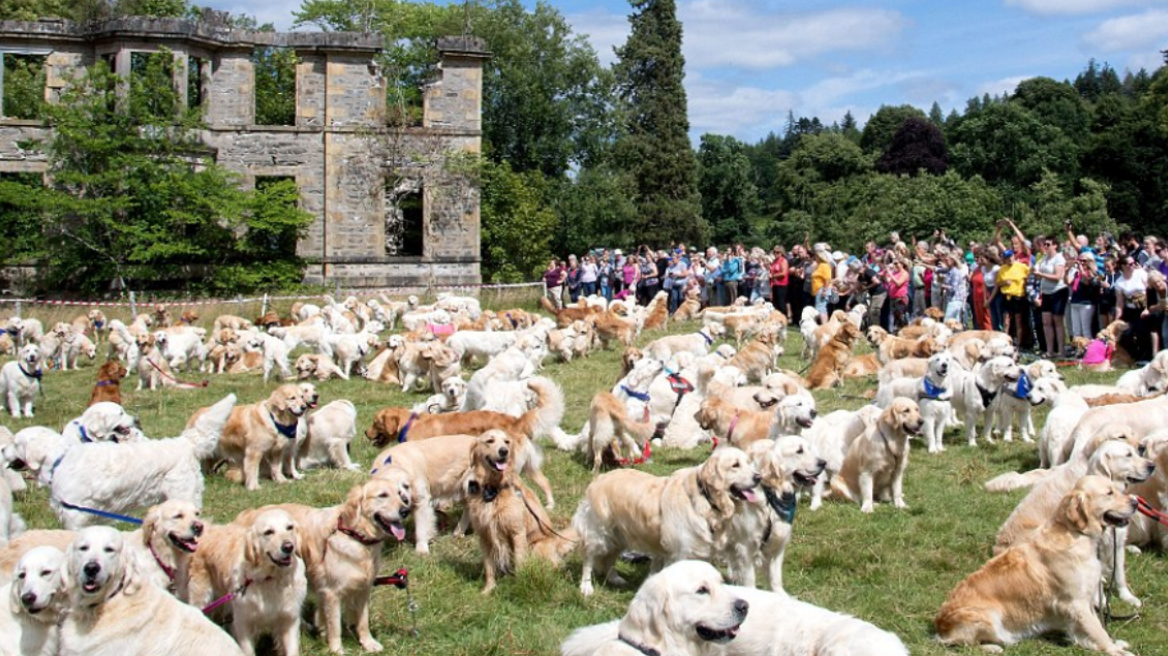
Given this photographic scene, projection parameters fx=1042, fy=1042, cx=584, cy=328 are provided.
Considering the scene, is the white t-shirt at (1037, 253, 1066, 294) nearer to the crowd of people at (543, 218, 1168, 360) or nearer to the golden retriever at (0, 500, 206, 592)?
the crowd of people at (543, 218, 1168, 360)

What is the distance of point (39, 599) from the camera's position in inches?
178

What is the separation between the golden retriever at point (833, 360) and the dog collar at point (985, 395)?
3.41 meters

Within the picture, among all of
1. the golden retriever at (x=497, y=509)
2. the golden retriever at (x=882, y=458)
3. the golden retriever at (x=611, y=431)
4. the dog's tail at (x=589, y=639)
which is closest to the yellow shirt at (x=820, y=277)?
the golden retriever at (x=611, y=431)

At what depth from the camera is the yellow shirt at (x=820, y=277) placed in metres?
19.9

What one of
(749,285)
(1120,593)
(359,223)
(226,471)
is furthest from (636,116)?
(1120,593)

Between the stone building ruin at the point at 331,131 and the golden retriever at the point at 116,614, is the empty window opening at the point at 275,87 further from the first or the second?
the golden retriever at the point at 116,614

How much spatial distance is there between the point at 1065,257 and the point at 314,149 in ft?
72.5

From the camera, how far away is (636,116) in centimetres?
5066

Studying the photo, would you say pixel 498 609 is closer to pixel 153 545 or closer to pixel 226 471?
pixel 153 545

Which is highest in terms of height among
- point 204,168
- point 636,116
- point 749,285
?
point 636,116

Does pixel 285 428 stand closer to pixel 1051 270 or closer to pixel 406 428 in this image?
pixel 406 428

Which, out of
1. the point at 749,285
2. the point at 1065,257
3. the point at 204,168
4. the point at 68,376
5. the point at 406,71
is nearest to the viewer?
the point at 1065,257

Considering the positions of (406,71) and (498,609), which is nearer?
(498,609)

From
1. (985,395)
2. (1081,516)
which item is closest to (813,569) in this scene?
(1081,516)
